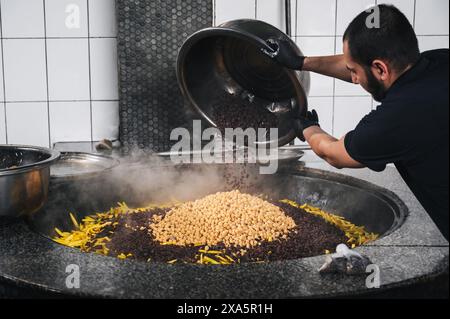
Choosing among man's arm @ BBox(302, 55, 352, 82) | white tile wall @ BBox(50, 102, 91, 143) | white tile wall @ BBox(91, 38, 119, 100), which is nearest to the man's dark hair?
man's arm @ BBox(302, 55, 352, 82)

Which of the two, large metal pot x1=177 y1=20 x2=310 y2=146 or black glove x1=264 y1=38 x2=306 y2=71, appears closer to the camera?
A: black glove x1=264 y1=38 x2=306 y2=71

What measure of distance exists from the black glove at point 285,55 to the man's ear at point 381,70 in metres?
0.39

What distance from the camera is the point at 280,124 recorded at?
2463 mm

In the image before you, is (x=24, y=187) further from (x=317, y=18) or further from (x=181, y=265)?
(x=317, y=18)

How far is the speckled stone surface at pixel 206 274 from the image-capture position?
1.48m

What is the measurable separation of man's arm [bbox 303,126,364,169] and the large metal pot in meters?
0.12

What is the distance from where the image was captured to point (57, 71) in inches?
130

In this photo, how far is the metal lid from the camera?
269 centimetres

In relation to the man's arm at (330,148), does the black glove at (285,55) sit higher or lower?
higher

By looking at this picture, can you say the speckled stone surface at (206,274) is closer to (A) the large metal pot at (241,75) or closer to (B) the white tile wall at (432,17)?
(A) the large metal pot at (241,75)

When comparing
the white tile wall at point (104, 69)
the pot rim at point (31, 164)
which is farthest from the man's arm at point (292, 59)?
the white tile wall at point (104, 69)

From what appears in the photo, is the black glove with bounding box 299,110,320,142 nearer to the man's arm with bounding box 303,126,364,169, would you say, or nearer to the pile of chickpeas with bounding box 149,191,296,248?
the man's arm with bounding box 303,126,364,169
